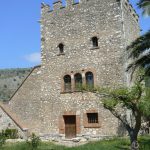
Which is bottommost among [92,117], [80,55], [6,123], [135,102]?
[6,123]

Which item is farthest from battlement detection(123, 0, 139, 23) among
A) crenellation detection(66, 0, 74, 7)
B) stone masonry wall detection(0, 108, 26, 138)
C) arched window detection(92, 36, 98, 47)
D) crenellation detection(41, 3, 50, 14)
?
stone masonry wall detection(0, 108, 26, 138)

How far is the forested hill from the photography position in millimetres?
65938

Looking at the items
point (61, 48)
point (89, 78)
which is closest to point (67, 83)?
point (89, 78)

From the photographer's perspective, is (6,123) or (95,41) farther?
(6,123)

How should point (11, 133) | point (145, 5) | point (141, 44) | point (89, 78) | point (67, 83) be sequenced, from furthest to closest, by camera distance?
point (11, 133), point (67, 83), point (89, 78), point (141, 44), point (145, 5)

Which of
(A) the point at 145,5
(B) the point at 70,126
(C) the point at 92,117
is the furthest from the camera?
(B) the point at 70,126

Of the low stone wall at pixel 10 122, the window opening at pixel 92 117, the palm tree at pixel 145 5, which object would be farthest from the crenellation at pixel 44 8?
the palm tree at pixel 145 5

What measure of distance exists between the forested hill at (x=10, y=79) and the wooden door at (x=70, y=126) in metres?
39.1

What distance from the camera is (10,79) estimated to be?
76.3m

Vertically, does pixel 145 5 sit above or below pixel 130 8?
below

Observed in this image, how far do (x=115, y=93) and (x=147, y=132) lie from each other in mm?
10179

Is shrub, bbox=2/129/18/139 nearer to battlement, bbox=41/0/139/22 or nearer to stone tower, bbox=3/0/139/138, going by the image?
stone tower, bbox=3/0/139/138

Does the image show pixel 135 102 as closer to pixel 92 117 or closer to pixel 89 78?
pixel 92 117

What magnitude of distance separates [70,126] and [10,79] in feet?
180
